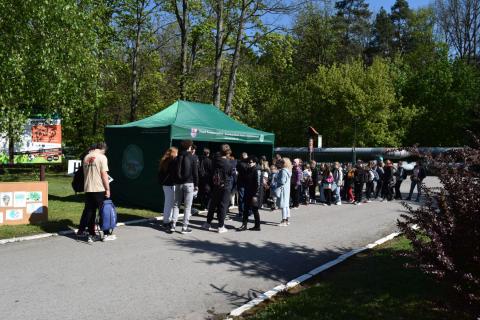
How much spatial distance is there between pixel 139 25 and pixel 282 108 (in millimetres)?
18640

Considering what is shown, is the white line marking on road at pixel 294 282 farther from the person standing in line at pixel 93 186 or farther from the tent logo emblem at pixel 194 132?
the tent logo emblem at pixel 194 132

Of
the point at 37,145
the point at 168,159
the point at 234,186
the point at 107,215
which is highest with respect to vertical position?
the point at 37,145

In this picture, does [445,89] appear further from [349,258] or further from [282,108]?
[349,258]

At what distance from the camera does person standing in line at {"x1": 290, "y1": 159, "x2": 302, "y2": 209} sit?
14.7m

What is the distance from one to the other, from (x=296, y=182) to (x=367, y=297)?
29.6 feet

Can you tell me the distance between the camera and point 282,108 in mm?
43219

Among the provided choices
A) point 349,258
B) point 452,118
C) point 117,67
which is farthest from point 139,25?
point 452,118

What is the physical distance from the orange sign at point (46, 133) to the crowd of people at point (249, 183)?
5269 millimetres

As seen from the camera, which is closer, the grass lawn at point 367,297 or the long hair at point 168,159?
the grass lawn at point 367,297

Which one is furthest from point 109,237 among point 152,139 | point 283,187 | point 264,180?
point 264,180

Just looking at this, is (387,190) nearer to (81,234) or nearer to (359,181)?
(359,181)

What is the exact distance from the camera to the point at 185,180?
9.43 metres

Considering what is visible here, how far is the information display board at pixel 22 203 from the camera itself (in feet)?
31.4

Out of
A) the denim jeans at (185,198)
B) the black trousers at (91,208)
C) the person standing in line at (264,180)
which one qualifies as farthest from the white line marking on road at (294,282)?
the person standing in line at (264,180)
